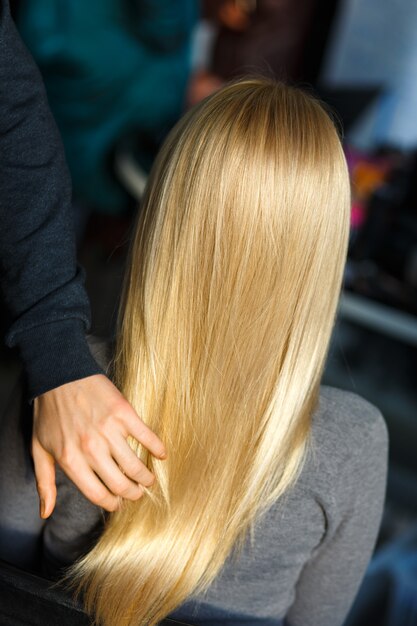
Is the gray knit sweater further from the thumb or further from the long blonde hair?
the thumb

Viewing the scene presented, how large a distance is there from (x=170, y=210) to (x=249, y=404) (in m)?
0.23

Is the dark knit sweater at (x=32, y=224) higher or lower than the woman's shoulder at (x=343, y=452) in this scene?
higher

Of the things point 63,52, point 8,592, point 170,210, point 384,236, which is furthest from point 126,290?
point 63,52

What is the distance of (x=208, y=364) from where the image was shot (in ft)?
2.60

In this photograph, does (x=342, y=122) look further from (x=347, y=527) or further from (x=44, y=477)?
(x=44, y=477)

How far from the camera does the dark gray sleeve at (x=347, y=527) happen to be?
33.1 inches

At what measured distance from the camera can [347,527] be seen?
2.88 ft

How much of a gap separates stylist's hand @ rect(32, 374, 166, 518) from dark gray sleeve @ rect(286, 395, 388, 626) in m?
0.25

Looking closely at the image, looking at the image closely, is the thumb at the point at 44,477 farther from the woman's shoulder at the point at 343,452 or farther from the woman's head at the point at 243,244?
the woman's shoulder at the point at 343,452

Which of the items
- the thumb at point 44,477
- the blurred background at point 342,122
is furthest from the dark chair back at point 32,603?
the blurred background at point 342,122

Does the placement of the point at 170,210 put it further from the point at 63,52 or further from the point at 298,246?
the point at 63,52

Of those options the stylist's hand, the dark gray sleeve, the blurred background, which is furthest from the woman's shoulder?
the blurred background

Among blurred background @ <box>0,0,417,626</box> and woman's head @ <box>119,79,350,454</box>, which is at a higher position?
woman's head @ <box>119,79,350,454</box>

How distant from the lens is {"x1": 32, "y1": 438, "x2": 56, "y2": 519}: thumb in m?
0.70
